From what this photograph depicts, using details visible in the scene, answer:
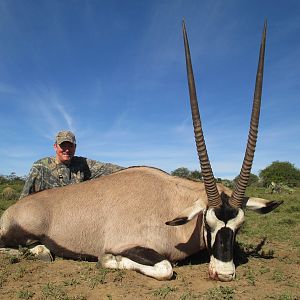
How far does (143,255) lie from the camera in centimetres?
478

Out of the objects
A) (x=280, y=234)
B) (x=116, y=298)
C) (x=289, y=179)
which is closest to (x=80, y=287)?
(x=116, y=298)

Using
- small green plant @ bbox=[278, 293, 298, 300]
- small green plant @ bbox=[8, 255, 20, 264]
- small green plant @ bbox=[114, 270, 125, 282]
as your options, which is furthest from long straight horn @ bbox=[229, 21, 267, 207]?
small green plant @ bbox=[8, 255, 20, 264]

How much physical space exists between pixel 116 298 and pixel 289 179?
4112 centimetres

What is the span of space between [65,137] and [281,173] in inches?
1543

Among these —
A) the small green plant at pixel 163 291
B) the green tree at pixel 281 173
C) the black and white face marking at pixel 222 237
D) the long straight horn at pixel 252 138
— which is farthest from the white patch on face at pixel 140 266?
the green tree at pixel 281 173

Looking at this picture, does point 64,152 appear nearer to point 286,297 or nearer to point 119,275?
point 119,275

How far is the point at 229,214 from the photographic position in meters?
4.51

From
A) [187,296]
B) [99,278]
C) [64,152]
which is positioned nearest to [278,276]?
[187,296]

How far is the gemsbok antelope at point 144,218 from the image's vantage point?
458 cm

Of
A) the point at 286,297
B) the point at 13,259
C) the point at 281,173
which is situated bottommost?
the point at 286,297

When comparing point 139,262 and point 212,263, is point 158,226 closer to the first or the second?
point 139,262

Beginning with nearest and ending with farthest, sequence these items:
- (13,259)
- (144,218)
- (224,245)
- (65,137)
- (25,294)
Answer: (25,294) → (224,245) → (144,218) → (13,259) → (65,137)

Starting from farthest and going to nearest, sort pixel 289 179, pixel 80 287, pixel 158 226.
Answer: pixel 289 179 → pixel 158 226 → pixel 80 287

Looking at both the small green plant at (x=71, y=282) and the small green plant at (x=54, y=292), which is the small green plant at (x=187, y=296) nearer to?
the small green plant at (x=54, y=292)
